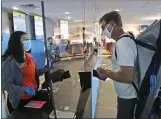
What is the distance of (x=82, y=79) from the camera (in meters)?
2.19

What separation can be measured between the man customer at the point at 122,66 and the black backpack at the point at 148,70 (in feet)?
0.15

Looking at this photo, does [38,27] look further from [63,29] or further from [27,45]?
[63,29]

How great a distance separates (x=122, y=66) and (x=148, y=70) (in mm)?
200

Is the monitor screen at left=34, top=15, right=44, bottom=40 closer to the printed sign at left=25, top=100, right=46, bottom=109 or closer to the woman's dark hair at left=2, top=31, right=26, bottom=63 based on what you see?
the woman's dark hair at left=2, top=31, right=26, bottom=63

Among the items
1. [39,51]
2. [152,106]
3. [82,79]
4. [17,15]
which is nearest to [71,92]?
[82,79]

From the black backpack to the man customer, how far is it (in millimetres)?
47

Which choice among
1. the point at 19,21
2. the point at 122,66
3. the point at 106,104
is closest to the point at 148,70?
the point at 122,66

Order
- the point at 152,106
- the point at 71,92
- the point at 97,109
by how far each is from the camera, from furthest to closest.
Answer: the point at 97,109 < the point at 71,92 < the point at 152,106

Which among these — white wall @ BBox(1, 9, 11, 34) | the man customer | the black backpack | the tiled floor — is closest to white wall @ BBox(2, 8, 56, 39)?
white wall @ BBox(1, 9, 11, 34)

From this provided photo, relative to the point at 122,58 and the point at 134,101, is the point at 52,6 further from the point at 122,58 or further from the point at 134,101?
the point at 134,101

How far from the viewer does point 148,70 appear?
1.38 meters

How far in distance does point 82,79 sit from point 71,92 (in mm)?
209

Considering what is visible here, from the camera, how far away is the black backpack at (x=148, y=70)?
1351mm

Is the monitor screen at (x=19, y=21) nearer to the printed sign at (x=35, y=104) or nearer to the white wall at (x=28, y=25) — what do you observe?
the white wall at (x=28, y=25)
